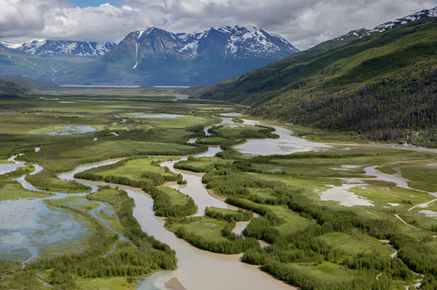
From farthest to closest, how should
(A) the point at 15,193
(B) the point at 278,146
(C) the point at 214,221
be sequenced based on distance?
(B) the point at 278,146
(A) the point at 15,193
(C) the point at 214,221

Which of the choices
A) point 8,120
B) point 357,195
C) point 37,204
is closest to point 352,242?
point 357,195

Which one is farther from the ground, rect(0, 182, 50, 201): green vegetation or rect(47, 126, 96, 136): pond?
rect(47, 126, 96, 136): pond

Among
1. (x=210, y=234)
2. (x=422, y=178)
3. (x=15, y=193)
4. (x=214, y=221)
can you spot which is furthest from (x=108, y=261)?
(x=422, y=178)

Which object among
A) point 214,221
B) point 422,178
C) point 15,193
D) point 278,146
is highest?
point 422,178

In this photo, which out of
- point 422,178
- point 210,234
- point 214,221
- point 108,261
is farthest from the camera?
point 422,178

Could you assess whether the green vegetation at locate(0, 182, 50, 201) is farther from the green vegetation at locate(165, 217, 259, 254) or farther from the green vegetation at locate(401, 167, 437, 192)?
the green vegetation at locate(401, 167, 437, 192)

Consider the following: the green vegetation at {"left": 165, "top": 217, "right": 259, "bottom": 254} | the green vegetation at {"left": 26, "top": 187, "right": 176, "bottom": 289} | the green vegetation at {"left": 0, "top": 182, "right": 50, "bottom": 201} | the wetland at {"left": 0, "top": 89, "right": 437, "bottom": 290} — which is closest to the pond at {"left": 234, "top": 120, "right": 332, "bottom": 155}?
the wetland at {"left": 0, "top": 89, "right": 437, "bottom": 290}

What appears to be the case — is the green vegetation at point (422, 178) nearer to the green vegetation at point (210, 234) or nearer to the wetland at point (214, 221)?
the wetland at point (214, 221)

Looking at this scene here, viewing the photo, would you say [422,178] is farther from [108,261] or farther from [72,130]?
[72,130]

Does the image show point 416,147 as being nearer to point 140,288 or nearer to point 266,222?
point 266,222
